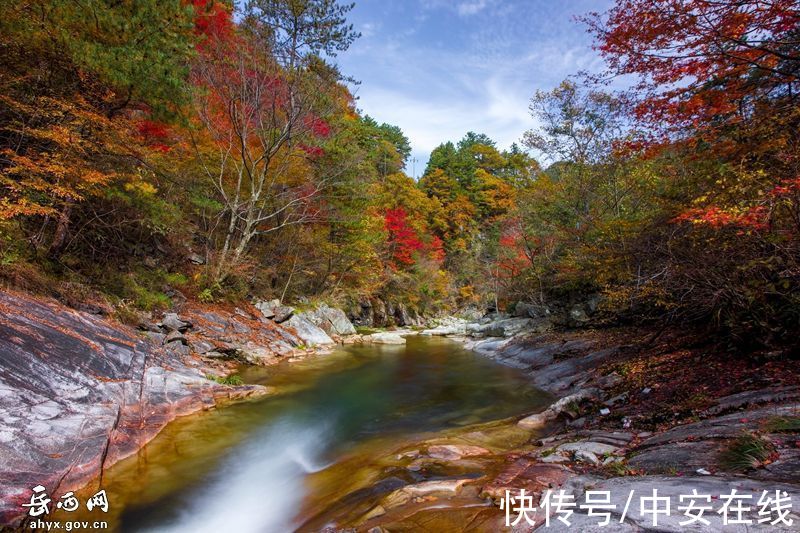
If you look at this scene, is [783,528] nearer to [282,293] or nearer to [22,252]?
[22,252]

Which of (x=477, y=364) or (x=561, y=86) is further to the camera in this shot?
(x=561, y=86)

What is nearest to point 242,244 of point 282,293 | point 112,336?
point 282,293

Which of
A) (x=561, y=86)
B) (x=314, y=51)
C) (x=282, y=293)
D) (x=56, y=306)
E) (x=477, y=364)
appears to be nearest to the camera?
(x=56, y=306)

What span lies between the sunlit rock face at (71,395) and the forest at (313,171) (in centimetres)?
191

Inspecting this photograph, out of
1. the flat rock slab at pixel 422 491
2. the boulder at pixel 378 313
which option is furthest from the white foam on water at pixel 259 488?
the boulder at pixel 378 313

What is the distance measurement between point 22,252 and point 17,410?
5228 millimetres

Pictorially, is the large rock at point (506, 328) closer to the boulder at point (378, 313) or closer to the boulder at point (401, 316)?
the boulder at point (378, 313)

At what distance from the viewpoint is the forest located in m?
5.79

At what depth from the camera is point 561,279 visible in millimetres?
16641

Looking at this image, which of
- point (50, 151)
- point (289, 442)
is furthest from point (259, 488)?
point (50, 151)

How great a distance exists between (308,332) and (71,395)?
11.0 meters

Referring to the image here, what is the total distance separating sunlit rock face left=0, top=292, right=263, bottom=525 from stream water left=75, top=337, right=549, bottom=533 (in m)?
0.40

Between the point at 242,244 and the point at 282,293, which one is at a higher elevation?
the point at 242,244

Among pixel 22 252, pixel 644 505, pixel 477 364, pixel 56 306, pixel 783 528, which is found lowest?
pixel 477 364
